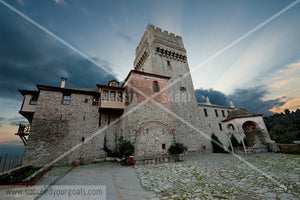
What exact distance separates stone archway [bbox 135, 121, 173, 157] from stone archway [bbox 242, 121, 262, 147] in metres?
11.3

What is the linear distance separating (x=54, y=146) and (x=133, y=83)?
9.83 metres

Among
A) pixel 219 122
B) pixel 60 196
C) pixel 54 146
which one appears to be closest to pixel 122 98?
pixel 54 146

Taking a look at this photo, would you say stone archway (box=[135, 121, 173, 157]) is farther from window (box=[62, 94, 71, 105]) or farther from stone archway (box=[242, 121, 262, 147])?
stone archway (box=[242, 121, 262, 147])

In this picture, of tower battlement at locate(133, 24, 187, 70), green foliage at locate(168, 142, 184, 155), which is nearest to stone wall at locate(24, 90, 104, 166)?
green foliage at locate(168, 142, 184, 155)

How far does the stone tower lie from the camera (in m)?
15.8

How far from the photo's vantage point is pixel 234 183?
461cm

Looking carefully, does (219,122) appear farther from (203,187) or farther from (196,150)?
(203,187)

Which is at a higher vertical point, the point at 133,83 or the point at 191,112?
the point at 133,83

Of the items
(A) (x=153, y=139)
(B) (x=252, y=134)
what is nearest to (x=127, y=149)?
(A) (x=153, y=139)

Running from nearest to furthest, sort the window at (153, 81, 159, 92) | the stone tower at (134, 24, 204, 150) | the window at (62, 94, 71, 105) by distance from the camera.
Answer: the window at (62, 94, 71, 105) → the window at (153, 81, 159, 92) → the stone tower at (134, 24, 204, 150)

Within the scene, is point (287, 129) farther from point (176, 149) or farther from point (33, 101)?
point (33, 101)

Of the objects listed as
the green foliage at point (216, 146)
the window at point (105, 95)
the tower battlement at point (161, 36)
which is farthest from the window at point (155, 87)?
the green foliage at point (216, 146)

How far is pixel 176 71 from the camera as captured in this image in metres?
18.5

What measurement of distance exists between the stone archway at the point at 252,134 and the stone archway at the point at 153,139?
11282 millimetres
